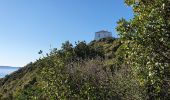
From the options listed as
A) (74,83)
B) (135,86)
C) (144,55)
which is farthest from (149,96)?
(144,55)

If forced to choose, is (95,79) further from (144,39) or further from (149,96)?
(144,39)

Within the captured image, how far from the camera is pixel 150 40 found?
46.0ft

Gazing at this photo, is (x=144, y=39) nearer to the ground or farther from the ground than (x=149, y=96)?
farther from the ground

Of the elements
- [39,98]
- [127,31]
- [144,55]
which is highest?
[127,31]

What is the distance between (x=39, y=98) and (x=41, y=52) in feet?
13.5

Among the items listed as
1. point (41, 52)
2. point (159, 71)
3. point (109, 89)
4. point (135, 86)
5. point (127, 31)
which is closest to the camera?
point (159, 71)

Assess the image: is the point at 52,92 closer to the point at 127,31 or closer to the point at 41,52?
the point at 41,52

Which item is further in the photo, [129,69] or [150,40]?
[129,69]

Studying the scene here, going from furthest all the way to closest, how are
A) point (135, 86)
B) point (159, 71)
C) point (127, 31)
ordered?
point (135, 86)
point (127, 31)
point (159, 71)

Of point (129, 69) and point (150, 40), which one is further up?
point (150, 40)

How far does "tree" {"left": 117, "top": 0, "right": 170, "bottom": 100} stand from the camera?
1370 cm

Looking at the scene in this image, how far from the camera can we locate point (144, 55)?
14281 millimetres

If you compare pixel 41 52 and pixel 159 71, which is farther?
pixel 41 52

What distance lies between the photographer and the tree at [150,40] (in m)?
13.7
